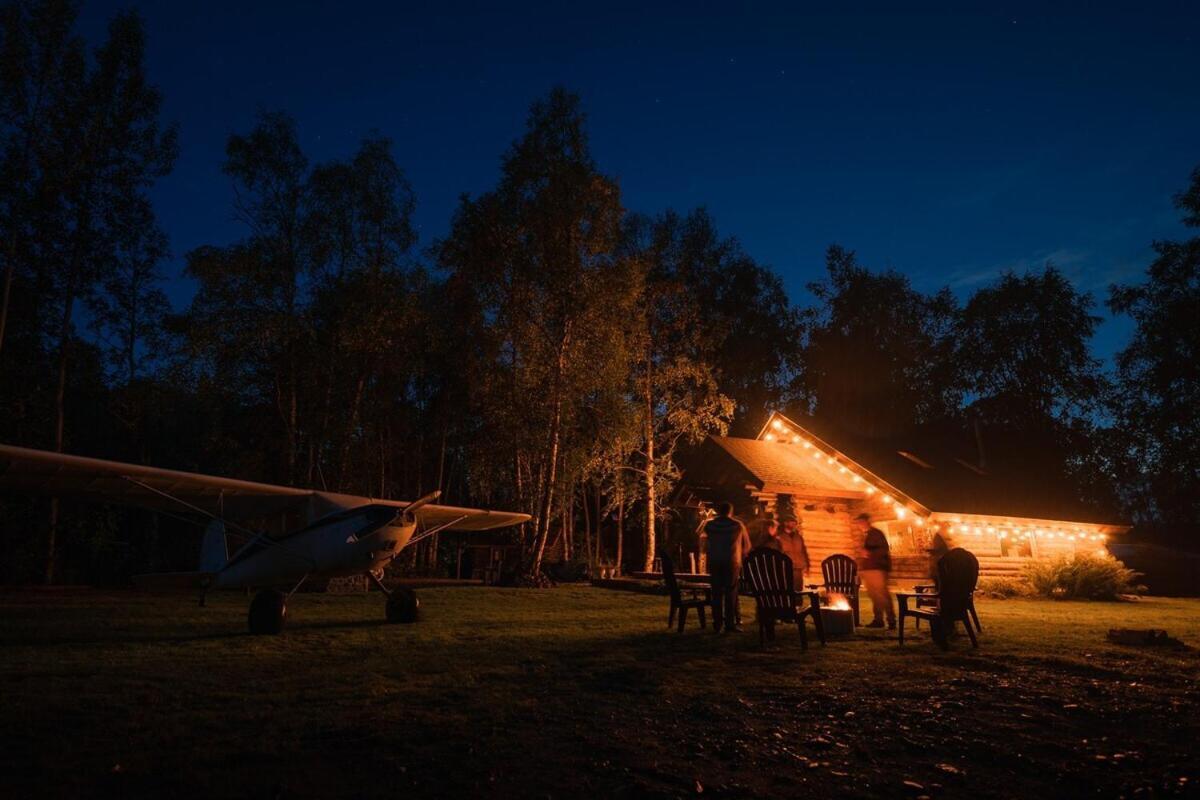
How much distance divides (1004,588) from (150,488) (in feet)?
62.4

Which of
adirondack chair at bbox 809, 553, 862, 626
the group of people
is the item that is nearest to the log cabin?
the group of people

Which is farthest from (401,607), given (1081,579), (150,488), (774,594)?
(1081,579)

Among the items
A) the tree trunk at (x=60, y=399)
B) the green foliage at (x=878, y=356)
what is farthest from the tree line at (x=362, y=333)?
the green foliage at (x=878, y=356)

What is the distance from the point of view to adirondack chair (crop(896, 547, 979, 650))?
8.53 meters

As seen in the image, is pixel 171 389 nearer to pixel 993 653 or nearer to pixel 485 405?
pixel 485 405

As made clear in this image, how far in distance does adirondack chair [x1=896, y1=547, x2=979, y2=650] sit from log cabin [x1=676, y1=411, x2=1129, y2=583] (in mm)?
9301

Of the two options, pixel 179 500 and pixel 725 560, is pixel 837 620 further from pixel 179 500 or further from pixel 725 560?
pixel 179 500

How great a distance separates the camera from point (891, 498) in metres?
18.5

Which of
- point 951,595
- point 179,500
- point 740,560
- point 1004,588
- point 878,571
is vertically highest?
point 179,500

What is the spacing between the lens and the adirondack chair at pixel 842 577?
10367 mm

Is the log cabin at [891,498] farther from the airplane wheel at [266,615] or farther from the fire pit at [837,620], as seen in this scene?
the airplane wheel at [266,615]

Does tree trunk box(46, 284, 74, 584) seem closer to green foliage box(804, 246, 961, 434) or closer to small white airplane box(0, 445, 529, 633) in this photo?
small white airplane box(0, 445, 529, 633)

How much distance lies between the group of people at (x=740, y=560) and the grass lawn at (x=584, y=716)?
27.8 inches

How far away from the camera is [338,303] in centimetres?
1998
